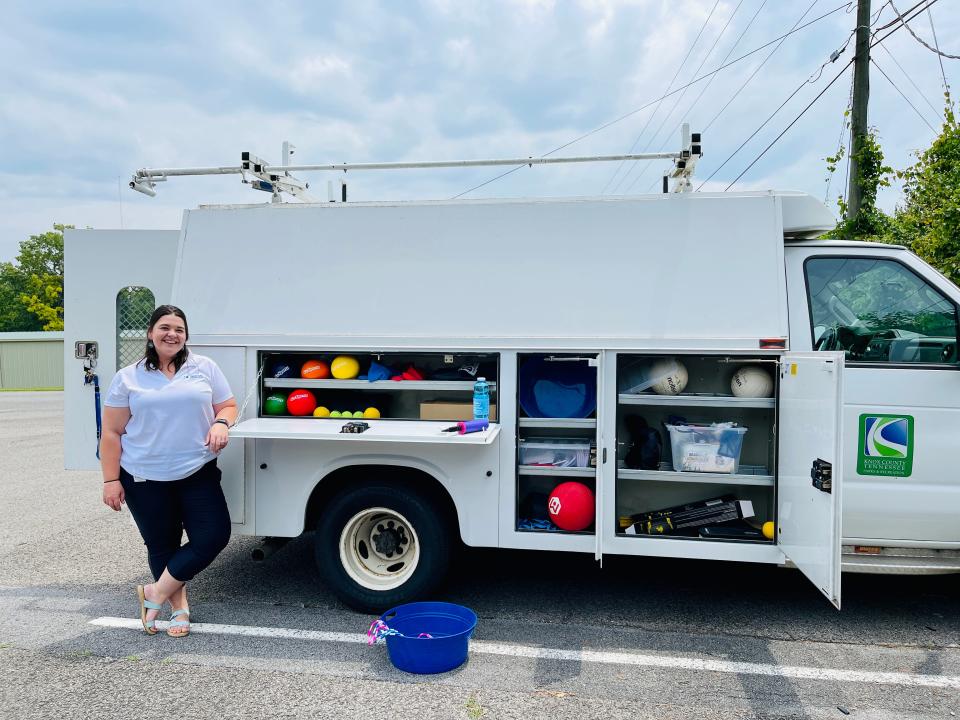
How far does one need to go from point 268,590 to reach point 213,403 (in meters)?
1.54

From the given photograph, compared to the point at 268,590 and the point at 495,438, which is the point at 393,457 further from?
the point at 268,590

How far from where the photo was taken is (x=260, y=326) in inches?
187

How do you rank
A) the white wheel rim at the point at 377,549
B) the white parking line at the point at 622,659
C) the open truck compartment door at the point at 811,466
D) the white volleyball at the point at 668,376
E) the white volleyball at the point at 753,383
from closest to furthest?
the open truck compartment door at the point at 811,466
the white parking line at the point at 622,659
the white volleyball at the point at 753,383
the white volleyball at the point at 668,376
the white wheel rim at the point at 377,549

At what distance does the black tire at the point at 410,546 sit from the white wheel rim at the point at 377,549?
0.7 inches

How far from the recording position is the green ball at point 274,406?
15.8 ft

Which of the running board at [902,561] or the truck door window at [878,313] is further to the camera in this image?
the truck door window at [878,313]

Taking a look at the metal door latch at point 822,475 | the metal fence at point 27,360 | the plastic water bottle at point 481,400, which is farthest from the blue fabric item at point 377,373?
the metal fence at point 27,360

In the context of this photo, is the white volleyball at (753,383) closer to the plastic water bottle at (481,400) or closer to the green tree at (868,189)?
the plastic water bottle at (481,400)

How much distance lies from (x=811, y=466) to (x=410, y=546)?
251 centimetres

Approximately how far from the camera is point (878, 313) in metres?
4.32

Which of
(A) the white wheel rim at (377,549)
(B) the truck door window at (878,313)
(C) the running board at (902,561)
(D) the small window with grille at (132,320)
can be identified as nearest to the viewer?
(C) the running board at (902,561)

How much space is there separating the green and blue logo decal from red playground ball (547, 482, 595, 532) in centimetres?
162

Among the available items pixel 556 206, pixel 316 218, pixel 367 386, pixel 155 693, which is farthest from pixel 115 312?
pixel 556 206

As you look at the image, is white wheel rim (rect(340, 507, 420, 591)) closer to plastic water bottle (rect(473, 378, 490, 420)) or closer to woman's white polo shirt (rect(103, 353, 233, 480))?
plastic water bottle (rect(473, 378, 490, 420))
